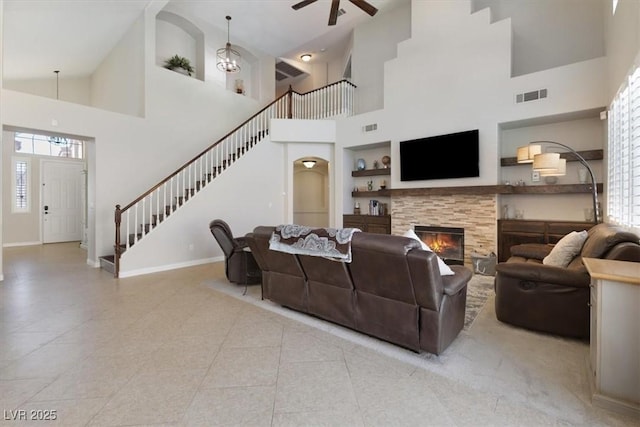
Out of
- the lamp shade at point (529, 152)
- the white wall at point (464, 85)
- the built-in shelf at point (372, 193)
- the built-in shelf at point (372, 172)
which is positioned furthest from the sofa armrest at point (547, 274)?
the built-in shelf at point (372, 172)

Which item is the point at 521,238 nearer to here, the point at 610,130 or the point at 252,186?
the point at 610,130

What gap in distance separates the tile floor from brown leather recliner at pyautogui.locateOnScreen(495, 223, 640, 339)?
0.15 meters

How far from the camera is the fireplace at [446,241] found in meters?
6.03

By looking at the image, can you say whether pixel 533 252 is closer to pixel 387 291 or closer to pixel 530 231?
pixel 530 231

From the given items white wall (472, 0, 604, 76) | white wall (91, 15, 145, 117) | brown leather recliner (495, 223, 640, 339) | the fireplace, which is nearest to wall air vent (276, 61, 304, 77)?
white wall (91, 15, 145, 117)

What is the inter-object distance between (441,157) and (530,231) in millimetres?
2120

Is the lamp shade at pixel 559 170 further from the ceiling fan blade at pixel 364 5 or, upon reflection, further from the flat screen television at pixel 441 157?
the ceiling fan blade at pixel 364 5

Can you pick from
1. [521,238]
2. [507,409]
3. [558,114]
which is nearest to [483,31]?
[558,114]

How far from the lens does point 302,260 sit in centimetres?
299

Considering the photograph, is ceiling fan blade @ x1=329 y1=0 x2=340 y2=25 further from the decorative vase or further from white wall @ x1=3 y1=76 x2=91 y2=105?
white wall @ x1=3 y1=76 x2=91 y2=105

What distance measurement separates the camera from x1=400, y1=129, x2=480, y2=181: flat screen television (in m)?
5.71

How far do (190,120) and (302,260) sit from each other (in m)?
6.11

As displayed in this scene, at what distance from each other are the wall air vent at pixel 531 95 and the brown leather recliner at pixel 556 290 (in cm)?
319

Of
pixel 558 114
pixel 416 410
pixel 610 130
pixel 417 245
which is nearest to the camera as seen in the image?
pixel 416 410
